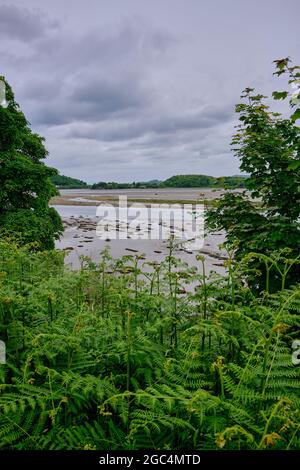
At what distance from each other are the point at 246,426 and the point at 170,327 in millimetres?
1553

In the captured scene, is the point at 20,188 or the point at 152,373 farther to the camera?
the point at 20,188

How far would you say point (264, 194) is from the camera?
7051 mm

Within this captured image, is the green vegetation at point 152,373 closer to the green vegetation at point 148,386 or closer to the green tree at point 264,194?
the green vegetation at point 148,386

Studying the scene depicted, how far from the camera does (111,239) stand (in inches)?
1101

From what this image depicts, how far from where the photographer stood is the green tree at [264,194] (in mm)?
6051

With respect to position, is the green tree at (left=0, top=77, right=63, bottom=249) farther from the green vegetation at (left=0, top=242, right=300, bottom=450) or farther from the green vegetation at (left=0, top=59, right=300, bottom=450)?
the green vegetation at (left=0, top=242, right=300, bottom=450)

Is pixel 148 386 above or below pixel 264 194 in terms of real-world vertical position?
below

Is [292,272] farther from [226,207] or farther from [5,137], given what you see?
[5,137]

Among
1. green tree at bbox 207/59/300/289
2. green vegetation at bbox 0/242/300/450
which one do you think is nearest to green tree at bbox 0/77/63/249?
green tree at bbox 207/59/300/289

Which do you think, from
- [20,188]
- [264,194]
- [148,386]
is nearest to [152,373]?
[148,386]

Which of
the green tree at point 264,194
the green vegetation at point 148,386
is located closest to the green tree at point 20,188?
the green tree at point 264,194

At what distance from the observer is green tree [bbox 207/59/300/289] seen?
6.05 m

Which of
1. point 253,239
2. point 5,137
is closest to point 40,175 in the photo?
point 5,137

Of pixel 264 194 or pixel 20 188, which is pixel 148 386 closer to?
pixel 264 194
